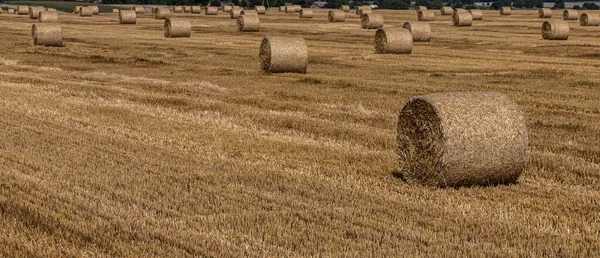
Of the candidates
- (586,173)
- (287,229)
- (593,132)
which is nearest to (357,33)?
(593,132)

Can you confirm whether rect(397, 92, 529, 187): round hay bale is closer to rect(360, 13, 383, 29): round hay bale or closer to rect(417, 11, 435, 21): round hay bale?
rect(360, 13, 383, 29): round hay bale

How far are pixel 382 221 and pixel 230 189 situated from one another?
82.3 inches

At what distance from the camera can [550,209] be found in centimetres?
939

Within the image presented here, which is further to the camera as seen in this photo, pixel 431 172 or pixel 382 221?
pixel 431 172

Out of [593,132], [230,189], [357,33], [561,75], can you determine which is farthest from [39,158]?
[357,33]

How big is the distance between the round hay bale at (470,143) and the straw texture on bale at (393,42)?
21.1m

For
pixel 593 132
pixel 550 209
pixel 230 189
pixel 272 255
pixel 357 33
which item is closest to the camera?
pixel 272 255

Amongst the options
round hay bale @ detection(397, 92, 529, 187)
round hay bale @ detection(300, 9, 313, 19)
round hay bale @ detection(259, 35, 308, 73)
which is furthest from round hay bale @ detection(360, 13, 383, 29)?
round hay bale @ detection(397, 92, 529, 187)

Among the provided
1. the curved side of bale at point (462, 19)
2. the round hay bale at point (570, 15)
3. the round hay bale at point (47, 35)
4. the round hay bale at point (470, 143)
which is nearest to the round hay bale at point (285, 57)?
the round hay bale at point (47, 35)

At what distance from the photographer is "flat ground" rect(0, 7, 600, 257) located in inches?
321

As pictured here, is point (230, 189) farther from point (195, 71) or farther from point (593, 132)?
point (195, 71)

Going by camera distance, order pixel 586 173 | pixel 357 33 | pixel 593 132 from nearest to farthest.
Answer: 1. pixel 586 173
2. pixel 593 132
3. pixel 357 33

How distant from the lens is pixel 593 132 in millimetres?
14633

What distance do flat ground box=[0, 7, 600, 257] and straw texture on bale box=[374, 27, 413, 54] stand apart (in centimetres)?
676
